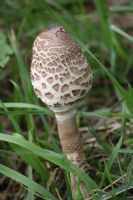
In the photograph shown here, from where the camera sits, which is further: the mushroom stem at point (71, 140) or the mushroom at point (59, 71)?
the mushroom stem at point (71, 140)

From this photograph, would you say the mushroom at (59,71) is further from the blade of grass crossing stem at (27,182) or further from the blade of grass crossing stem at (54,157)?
the blade of grass crossing stem at (27,182)

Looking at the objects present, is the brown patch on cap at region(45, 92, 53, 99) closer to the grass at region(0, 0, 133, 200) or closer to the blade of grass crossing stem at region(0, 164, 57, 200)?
the grass at region(0, 0, 133, 200)

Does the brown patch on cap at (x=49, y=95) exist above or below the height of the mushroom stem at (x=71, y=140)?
above

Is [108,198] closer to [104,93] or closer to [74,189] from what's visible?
[74,189]

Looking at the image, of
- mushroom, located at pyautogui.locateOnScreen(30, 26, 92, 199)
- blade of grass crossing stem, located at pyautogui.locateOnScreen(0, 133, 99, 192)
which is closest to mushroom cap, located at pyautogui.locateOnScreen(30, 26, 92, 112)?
mushroom, located at pyautogui.locateOnScreen(30, 26, 92, 199)

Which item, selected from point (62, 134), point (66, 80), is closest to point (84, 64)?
point (66, 80)

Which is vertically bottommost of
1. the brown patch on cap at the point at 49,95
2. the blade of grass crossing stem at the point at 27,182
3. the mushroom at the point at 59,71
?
the blade of grass crossing stem at the point at 27,182

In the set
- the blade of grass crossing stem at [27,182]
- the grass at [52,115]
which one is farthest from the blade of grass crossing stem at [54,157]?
the blade of grass crossing stem at [27,182]
